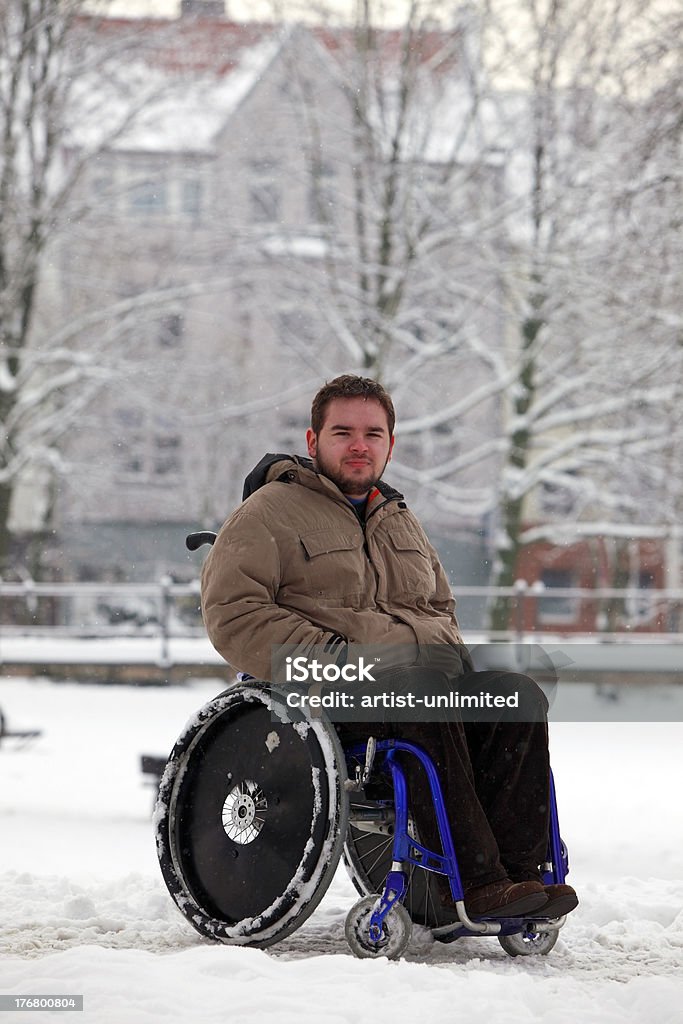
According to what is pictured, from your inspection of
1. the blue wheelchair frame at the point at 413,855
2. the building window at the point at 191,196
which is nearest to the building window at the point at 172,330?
the building window at the point at 191,196

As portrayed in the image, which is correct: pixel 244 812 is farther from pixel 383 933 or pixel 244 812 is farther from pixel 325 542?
pixel 325 542

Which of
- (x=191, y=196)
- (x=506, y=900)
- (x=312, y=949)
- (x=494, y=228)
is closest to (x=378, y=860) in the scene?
(x=312, y=949)

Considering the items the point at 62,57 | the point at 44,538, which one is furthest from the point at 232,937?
the point at 44,538

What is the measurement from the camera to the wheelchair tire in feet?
10.1

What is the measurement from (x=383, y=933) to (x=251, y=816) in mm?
410

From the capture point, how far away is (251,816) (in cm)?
328

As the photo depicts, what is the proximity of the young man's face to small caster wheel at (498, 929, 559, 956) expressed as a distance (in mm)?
1151

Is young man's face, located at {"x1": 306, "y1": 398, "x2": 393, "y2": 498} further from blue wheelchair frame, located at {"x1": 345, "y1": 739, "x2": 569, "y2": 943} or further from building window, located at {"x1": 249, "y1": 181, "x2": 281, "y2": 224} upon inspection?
building window, located at {"x1": 249, "y1": 181, "x2": 281, "y2": 224}

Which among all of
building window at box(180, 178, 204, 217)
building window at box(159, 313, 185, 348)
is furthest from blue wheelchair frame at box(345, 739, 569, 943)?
building window at box(180, 178, 204, 217)

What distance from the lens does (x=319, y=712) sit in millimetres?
3184

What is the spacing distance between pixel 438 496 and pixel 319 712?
12.4 meters

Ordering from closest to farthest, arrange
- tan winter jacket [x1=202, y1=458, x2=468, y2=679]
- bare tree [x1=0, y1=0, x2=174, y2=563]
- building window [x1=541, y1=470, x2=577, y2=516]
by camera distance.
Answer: tan winter jacket [x1=202, y1=458, x2=468, y2=679], bare tree [x1=0, y1=0, x2=174, y2=563], building window [x1=541, y1=470, x2=577, y2=516]

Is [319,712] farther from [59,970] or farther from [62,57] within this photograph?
[62,57]

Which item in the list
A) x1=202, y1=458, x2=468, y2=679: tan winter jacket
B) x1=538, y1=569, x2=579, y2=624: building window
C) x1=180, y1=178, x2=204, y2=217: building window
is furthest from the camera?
x1=538, y1=569, x2=579, y2=624: building window
